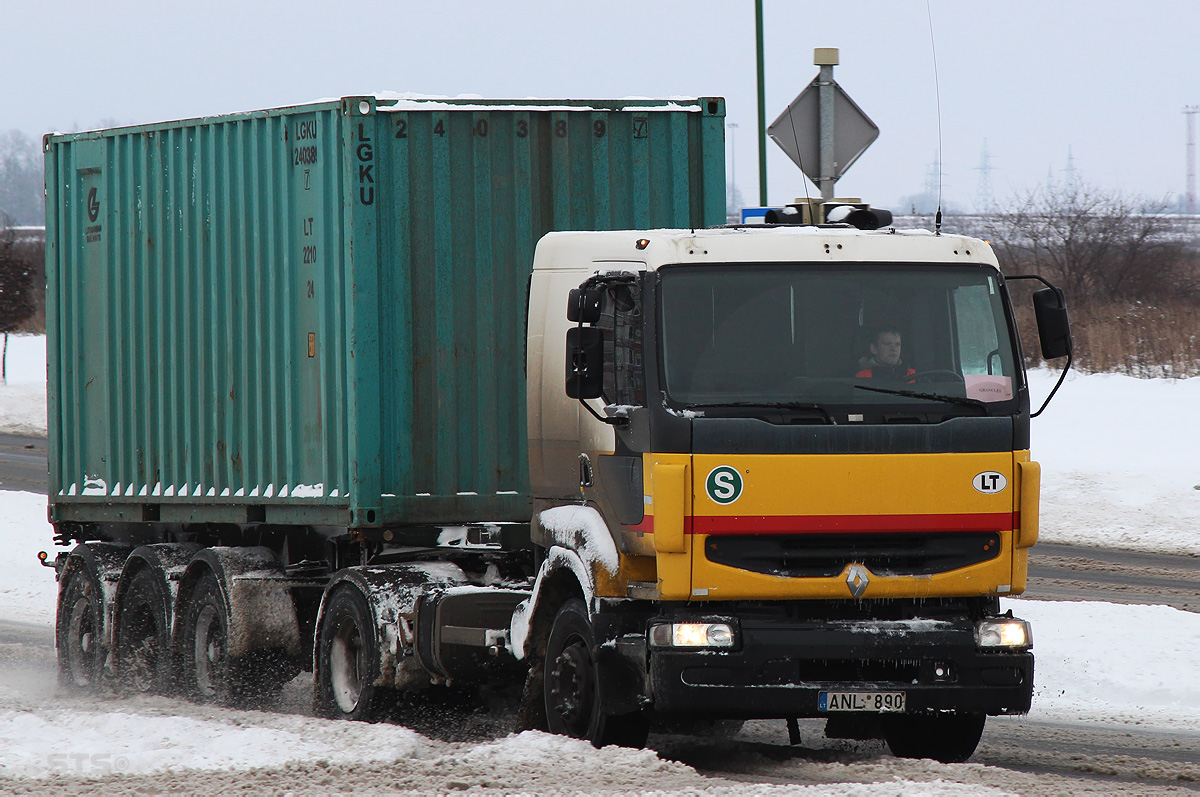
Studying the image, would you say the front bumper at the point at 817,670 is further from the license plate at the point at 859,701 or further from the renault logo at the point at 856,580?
the renault logo at the point at 856,580

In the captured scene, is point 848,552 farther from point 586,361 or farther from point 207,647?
point 207,647

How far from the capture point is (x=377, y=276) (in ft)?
28.5

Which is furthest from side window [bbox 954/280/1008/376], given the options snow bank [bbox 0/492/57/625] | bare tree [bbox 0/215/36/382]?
bare tree [bbox 0/215/36/382]

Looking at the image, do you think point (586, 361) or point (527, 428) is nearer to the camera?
point (586, 361)

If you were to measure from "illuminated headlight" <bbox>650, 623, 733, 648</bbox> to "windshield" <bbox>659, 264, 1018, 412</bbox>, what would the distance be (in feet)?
3.15

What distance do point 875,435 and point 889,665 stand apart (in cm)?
102

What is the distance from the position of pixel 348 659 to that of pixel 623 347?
2952mm

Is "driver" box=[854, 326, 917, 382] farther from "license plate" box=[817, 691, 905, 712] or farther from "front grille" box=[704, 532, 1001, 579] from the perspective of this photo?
"license plate" box=[817, 691, 905, 712]

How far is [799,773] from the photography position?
716 centimetres

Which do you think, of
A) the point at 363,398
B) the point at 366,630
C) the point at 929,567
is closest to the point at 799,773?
the point at 929,567

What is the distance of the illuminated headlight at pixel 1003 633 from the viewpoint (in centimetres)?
694

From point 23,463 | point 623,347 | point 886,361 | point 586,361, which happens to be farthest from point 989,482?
point 23,463

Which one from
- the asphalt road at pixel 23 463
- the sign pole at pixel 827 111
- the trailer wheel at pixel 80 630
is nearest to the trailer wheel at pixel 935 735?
the sign pole at pixel 827 111

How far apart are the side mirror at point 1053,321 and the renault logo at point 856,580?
1.37 meters
